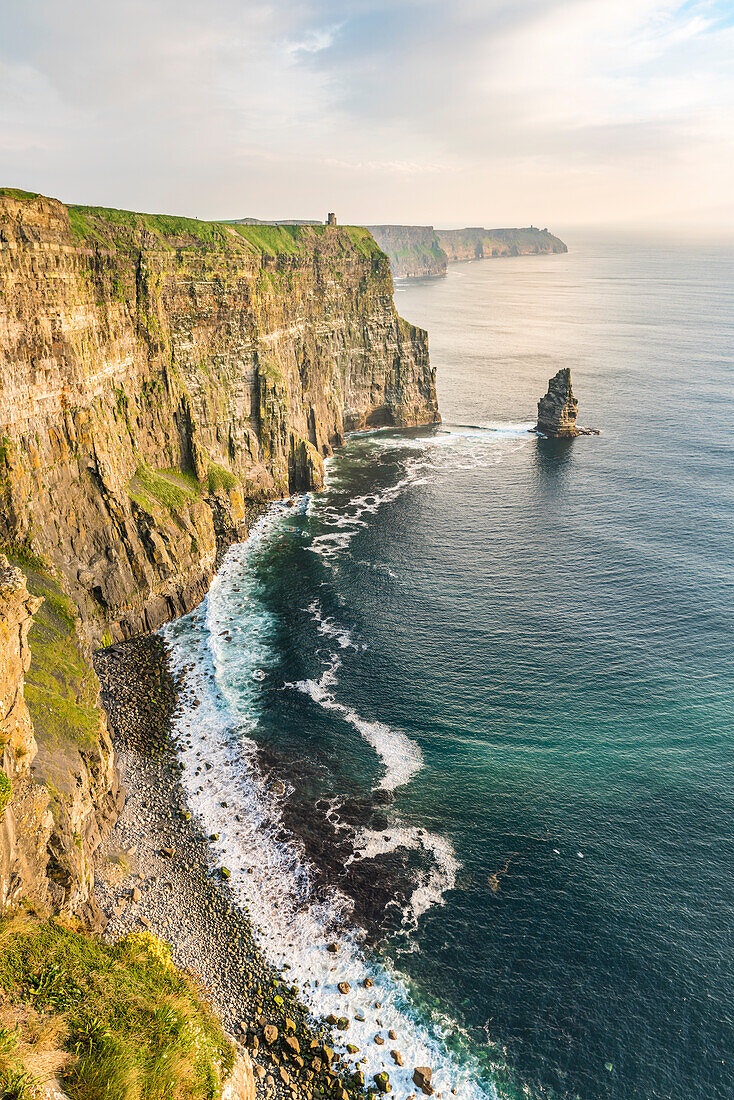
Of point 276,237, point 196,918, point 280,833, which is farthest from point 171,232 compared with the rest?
point 196,918

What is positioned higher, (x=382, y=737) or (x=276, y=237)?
(x=276, y=237)

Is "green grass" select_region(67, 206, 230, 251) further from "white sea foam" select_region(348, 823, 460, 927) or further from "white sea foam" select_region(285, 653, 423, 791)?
"white sea foam" select_region(348, 823, 460, 927)

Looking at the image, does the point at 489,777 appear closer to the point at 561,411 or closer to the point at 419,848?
the point at 419,848

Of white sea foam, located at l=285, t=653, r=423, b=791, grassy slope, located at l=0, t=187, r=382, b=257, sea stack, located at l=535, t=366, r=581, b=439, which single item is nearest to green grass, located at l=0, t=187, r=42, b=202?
grassy slope, located at l=0, t=187, r=382, b=257

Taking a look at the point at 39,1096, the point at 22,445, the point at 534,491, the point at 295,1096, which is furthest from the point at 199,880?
the point at 534,491

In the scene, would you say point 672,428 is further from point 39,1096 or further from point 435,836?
point 39,1096

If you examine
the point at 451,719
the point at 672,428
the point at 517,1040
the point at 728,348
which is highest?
the point at 728,348

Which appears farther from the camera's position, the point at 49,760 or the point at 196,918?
the point at 196,918

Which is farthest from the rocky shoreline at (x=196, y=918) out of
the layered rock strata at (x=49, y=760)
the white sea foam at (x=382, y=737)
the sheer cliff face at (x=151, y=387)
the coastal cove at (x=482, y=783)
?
the white sea foam at (x=382, y=737)
